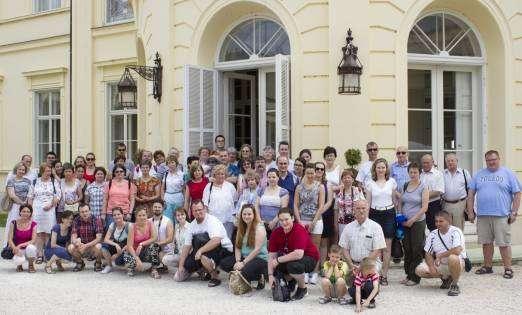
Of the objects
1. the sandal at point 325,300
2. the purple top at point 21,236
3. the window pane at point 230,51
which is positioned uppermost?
the window pane at point 230,51

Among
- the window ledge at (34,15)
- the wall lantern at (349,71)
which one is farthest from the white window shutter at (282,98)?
the window ledge at (34,15)

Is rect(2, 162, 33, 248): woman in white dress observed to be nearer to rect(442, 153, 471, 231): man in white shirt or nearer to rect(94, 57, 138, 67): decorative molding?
rect(442, 153, 471, 231): man in white shirt

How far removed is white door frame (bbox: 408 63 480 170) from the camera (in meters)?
11.2

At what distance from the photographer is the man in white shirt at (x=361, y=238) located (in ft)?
24.4

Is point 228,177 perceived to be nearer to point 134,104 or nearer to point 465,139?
point 465,139

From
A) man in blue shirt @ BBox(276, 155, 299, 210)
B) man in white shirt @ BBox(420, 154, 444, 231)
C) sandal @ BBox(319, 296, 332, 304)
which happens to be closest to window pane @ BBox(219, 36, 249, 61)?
man in blue shirt @ BBox(276, 155, 299, 210)

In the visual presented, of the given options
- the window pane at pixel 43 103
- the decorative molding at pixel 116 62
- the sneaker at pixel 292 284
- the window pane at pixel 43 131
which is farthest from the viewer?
the window pane at pixel 43 131

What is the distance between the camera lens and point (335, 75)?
10273mm

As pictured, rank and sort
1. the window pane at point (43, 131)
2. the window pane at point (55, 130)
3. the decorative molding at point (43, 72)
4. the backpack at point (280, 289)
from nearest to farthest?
the backpack at point (280, 289)
the decorative molding at point (43, 72)
the window pane at point (55, 130)
the window pane at point (43, 131)

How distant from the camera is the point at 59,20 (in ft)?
60.0

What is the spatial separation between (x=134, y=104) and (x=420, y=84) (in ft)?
19.6

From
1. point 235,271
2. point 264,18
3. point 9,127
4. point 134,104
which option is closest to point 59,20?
point 9,127

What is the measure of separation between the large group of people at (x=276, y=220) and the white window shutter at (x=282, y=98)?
1042 millimetres

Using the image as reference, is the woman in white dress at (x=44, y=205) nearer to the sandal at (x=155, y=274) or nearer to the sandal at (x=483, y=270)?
the sandal at (x=155, y=274)
